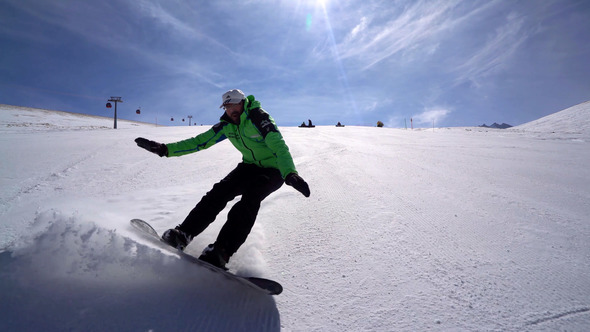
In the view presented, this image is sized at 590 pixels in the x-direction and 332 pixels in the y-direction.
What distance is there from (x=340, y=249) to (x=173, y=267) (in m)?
1.34

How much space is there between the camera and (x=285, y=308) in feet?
5.03

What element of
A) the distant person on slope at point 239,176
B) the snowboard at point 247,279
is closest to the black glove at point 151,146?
the distant person on slope at point 239,176

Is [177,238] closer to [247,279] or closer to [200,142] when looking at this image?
[247,279]

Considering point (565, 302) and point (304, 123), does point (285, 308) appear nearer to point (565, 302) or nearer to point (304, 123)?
point (565, 302)

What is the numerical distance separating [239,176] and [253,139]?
0.42 meters

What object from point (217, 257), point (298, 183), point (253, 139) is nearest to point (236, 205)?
point (217, 257)

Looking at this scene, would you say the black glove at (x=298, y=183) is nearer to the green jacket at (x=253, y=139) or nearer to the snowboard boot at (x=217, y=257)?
the green jacket at (x=253, y=139)

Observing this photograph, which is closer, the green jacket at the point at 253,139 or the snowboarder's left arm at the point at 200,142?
the green jacket at the point at 253,139

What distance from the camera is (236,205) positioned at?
2.02m

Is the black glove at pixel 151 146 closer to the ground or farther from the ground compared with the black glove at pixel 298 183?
farther from the ground

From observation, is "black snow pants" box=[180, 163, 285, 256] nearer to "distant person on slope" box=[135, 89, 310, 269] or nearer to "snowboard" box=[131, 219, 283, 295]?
"distant person on slope" box=[135, 89, 310, 269]

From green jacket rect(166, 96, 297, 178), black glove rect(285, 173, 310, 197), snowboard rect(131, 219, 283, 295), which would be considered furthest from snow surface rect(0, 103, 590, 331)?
green jacket rect(166, 96, 297, 178)

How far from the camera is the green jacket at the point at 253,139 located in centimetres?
231

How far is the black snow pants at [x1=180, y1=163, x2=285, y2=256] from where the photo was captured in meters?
Answer: 1.91
